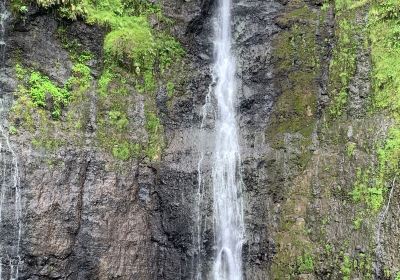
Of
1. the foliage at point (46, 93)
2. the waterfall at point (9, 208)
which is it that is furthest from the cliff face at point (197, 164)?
the foliage at point (46, 93)

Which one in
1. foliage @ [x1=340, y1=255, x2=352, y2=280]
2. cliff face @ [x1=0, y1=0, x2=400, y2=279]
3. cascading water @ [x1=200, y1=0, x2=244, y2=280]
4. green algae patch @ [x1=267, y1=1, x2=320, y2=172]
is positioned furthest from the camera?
green algae patch @ [x1=267, y1=1, x2=320, y2=172]

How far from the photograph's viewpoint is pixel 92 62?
431 inches

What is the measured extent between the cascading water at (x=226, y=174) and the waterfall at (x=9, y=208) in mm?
4097

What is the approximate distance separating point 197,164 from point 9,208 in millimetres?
4135

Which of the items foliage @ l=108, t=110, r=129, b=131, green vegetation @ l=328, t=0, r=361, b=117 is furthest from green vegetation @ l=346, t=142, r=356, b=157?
foliage @ l=108, t=110, r=129, b=131

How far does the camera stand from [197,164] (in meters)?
10.5

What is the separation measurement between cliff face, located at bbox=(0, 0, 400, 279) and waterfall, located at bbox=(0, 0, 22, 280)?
0.02m

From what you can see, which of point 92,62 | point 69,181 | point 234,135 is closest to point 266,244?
point 234,135

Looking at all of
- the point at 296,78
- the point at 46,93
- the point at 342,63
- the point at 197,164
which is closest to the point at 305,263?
the point at 197,164

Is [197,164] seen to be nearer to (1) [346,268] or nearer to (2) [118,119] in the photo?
(2) [118,119]

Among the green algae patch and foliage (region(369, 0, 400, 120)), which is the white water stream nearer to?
the green algae patch

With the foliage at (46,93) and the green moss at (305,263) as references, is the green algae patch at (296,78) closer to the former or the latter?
the green moss at (305,263)

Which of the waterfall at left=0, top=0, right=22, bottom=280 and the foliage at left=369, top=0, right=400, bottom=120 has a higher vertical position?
the foliage at left=369, top=0, right=400, bottom=120

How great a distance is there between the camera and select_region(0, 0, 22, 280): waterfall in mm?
8633
